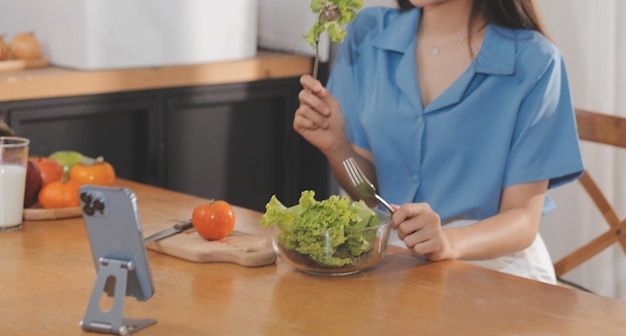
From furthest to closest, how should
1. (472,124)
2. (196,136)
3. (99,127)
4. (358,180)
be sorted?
(196,136)
(99,127)
(472,124)
(358,180)

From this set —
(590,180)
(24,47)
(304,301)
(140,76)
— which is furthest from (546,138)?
(24,47)

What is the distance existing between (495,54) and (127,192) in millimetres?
1143

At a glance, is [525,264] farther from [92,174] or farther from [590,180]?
[92,174]

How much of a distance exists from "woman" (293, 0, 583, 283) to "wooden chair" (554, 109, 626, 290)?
221 millimetres

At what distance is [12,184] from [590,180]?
4.76 feet

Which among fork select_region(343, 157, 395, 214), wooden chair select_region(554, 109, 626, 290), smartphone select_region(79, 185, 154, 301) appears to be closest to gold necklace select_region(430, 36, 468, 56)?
wooden chair select_region(554, 109, 626, 290)

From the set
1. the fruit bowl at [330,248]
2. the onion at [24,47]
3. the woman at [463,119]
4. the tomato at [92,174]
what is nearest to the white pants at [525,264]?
the woman at [463,119]

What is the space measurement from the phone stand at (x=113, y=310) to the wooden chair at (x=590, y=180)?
1.38 m

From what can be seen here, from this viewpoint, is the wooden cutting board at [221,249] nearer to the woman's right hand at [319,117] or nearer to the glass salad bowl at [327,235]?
the glass salad bowl at [327,235]

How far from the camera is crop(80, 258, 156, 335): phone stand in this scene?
1476mm

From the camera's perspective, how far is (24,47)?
309cm

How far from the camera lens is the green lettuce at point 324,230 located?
1677 millimetres

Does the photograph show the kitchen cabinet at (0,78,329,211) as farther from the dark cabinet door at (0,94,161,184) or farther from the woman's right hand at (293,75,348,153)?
the woman's right hand at (293,75,348,153)

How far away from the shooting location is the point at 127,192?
1.46m
